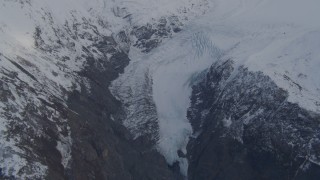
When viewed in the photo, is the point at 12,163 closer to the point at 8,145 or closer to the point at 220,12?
the point at 8,145

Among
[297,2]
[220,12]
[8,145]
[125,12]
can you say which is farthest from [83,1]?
[8,145]

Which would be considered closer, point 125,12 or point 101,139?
point 101,139

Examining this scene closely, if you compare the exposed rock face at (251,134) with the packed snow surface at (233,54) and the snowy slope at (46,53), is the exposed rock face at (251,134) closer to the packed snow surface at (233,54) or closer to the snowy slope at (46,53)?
the packed snow surface at (233,54)

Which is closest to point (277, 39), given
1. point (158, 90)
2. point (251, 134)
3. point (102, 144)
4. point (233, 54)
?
point (233, 54)

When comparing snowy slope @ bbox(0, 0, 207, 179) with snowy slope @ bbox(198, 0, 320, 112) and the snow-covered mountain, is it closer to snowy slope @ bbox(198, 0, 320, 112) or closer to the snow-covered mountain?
the snow-covered mountain

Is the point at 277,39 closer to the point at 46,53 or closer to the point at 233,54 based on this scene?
the point at 233,54

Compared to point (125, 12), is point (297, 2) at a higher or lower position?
lower

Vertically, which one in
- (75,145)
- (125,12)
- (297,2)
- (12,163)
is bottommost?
(297,2)
